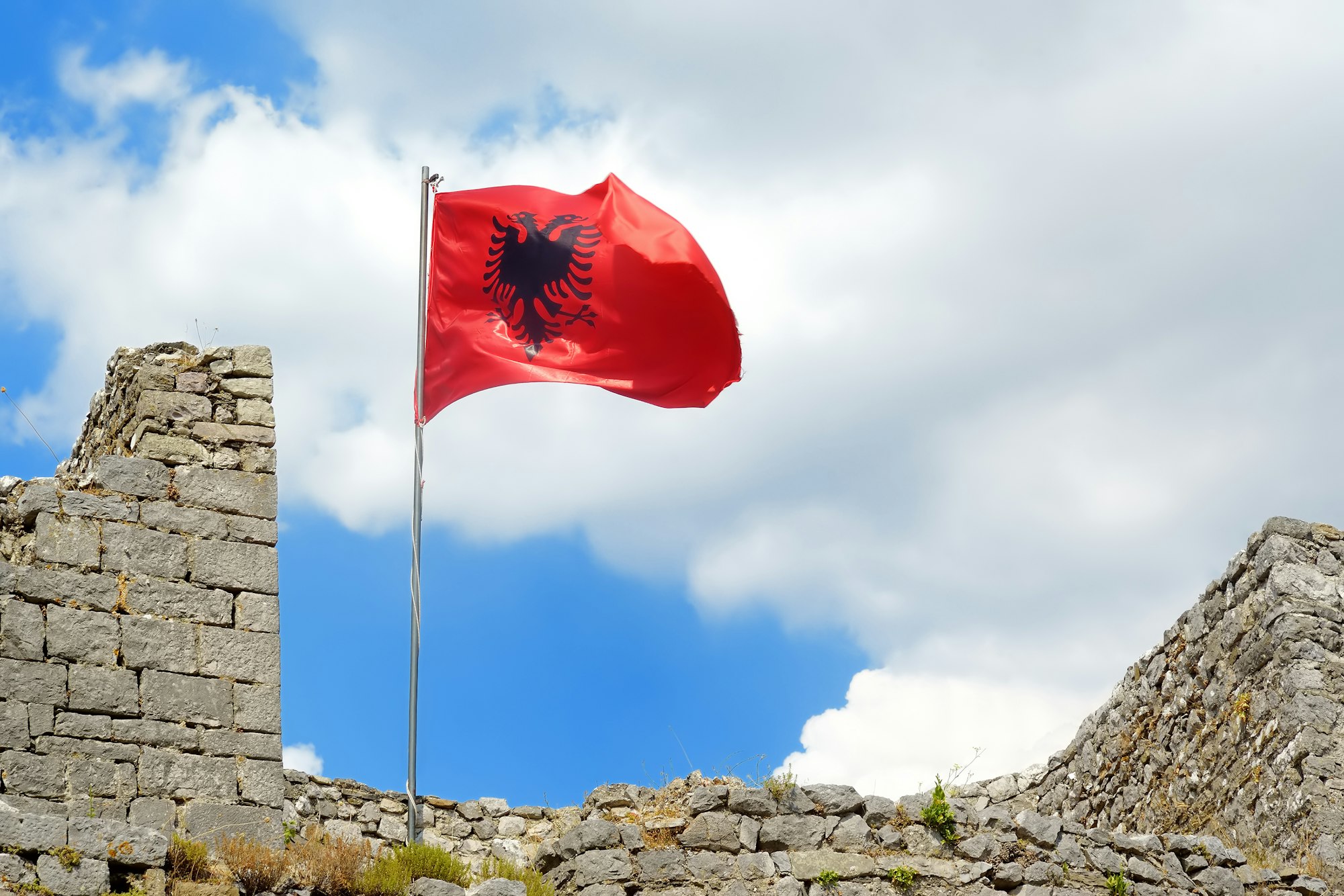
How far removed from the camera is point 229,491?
965cm

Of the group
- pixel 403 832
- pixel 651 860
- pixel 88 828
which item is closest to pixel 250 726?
pixel 88 828

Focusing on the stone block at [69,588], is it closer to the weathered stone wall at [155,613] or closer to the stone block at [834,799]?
the weathered stone wall at [155,613]

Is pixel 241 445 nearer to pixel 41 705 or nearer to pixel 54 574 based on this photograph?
pixel 54 574

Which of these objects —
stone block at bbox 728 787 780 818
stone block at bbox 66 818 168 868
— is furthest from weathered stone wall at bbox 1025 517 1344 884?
stone block at bbox 66 818 168 868

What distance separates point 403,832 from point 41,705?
456 cm

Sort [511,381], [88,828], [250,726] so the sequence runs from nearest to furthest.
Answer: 1. [88,828]
2. [250,726]
3. [511,381]

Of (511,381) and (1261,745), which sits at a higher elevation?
(511,381)

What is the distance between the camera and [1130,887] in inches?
408

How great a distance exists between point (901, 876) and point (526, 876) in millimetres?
2548

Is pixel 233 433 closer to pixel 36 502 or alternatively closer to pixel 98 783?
pixel 36 502

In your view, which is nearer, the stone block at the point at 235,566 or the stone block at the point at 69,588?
the stone block at the point at 69,588

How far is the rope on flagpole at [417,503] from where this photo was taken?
30.8 feet

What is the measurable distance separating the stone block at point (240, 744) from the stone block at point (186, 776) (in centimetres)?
5

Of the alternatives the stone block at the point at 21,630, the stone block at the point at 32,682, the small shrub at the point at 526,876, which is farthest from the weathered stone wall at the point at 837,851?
the stone block at the point at 21,630
